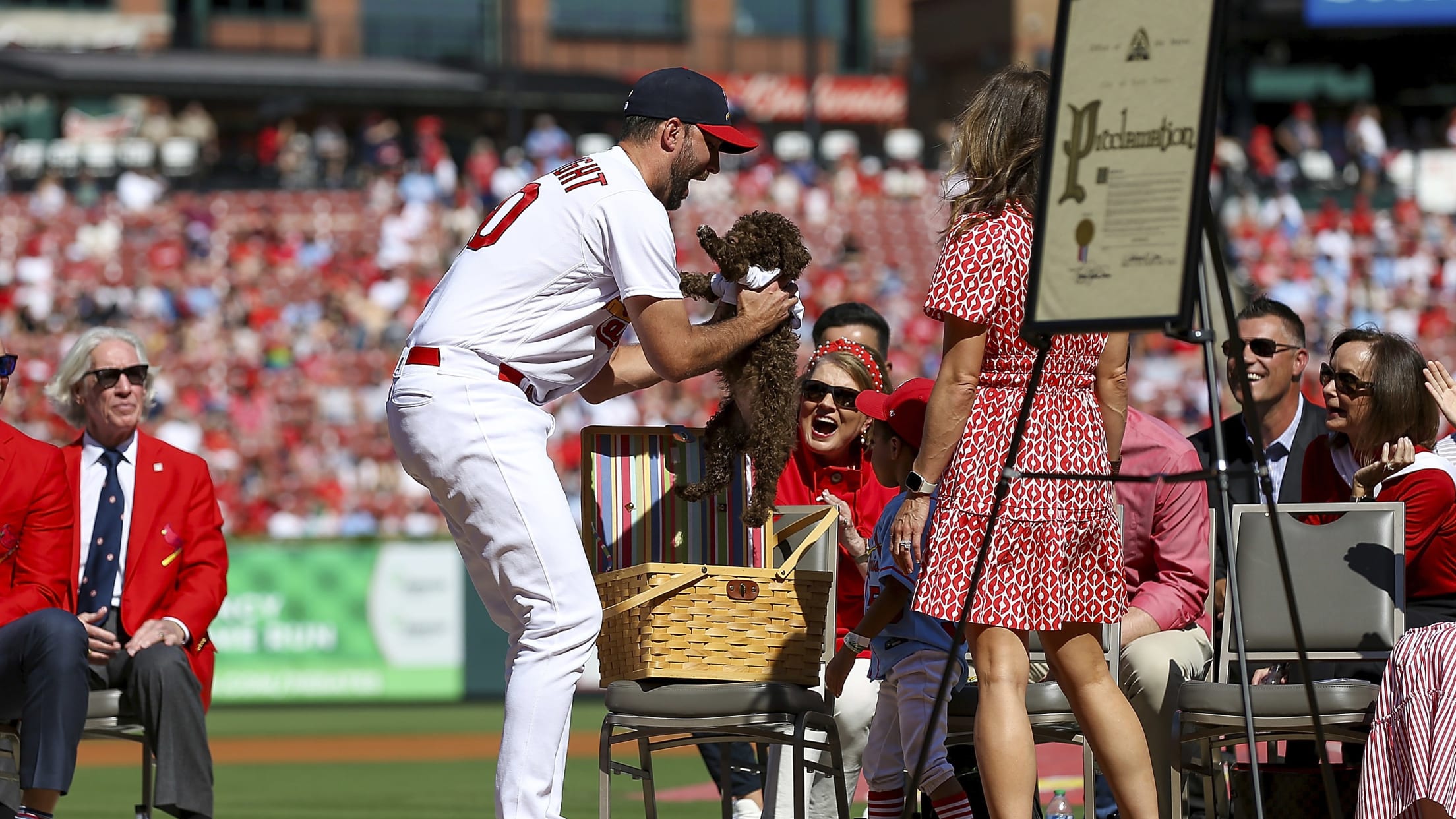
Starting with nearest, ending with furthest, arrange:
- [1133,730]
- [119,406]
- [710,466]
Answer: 1. [1133,730]
2. [710,466]
3. [119,406]

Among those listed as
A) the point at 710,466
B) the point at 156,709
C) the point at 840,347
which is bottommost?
the point at 156,709

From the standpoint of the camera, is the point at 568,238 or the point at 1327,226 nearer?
the point at 568,238

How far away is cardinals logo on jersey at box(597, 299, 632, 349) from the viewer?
4848 mm

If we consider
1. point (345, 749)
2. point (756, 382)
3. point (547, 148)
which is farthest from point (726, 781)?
point (547, 148)

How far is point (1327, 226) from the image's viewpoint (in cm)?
2481

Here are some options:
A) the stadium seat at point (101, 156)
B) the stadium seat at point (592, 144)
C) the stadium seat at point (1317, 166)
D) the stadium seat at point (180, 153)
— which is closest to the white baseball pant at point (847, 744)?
the stadium seat at point (592, 144)

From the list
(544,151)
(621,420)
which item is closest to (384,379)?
(621,420)

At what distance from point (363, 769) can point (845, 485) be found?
532cm

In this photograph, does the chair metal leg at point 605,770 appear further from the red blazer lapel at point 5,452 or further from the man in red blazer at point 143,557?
the red blazer lapel at point 5,452

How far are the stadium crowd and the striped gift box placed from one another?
9.70 meters

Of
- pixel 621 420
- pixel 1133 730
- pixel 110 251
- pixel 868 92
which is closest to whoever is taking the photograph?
pixel 1133 730

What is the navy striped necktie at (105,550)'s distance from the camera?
20.2ft

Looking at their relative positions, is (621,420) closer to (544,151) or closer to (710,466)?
(544,151)

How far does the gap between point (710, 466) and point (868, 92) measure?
37.9 metres
